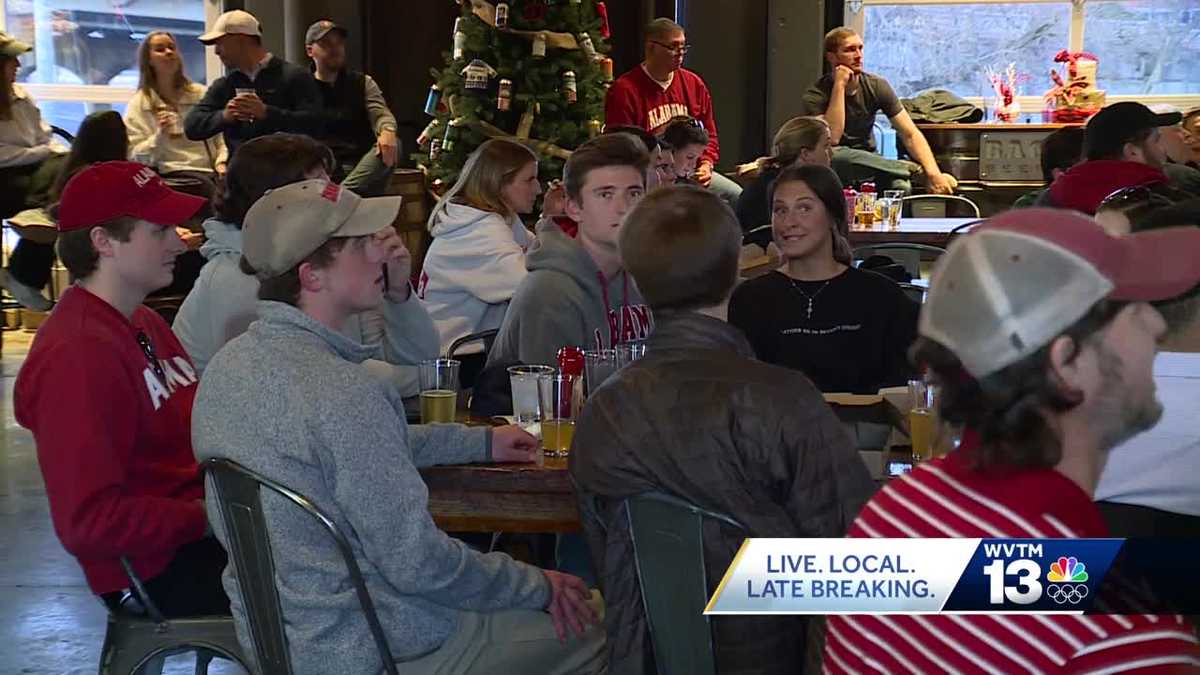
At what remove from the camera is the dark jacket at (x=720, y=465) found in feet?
7.36

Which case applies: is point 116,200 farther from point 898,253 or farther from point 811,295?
point 898,253

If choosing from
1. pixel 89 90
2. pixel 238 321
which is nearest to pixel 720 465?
pixel 238 321

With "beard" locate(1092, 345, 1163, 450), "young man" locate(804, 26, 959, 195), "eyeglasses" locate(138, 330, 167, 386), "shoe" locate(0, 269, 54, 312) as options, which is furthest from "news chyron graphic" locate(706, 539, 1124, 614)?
"young man" locate(804, 26, 959, 195)

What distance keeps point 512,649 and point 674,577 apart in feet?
1.38

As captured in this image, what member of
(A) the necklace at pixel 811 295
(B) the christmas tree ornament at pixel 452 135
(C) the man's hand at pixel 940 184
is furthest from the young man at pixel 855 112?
(A) the necklace at pixel 811 295

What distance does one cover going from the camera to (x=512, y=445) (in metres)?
2.83

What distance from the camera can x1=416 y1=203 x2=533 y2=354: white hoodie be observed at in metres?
4.75

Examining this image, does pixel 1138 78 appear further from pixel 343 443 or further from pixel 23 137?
pixel 343 443

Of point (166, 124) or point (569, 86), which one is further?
point (569, 86)

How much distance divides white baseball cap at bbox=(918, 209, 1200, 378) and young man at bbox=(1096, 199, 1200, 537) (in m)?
0.95

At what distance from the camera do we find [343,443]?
88.0 inches

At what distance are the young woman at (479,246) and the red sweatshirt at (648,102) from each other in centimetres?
363

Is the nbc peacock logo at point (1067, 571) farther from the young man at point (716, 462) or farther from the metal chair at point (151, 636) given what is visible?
the metal chair at point (151, 636)

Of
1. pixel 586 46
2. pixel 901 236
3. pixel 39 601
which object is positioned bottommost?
pixel 39 601
